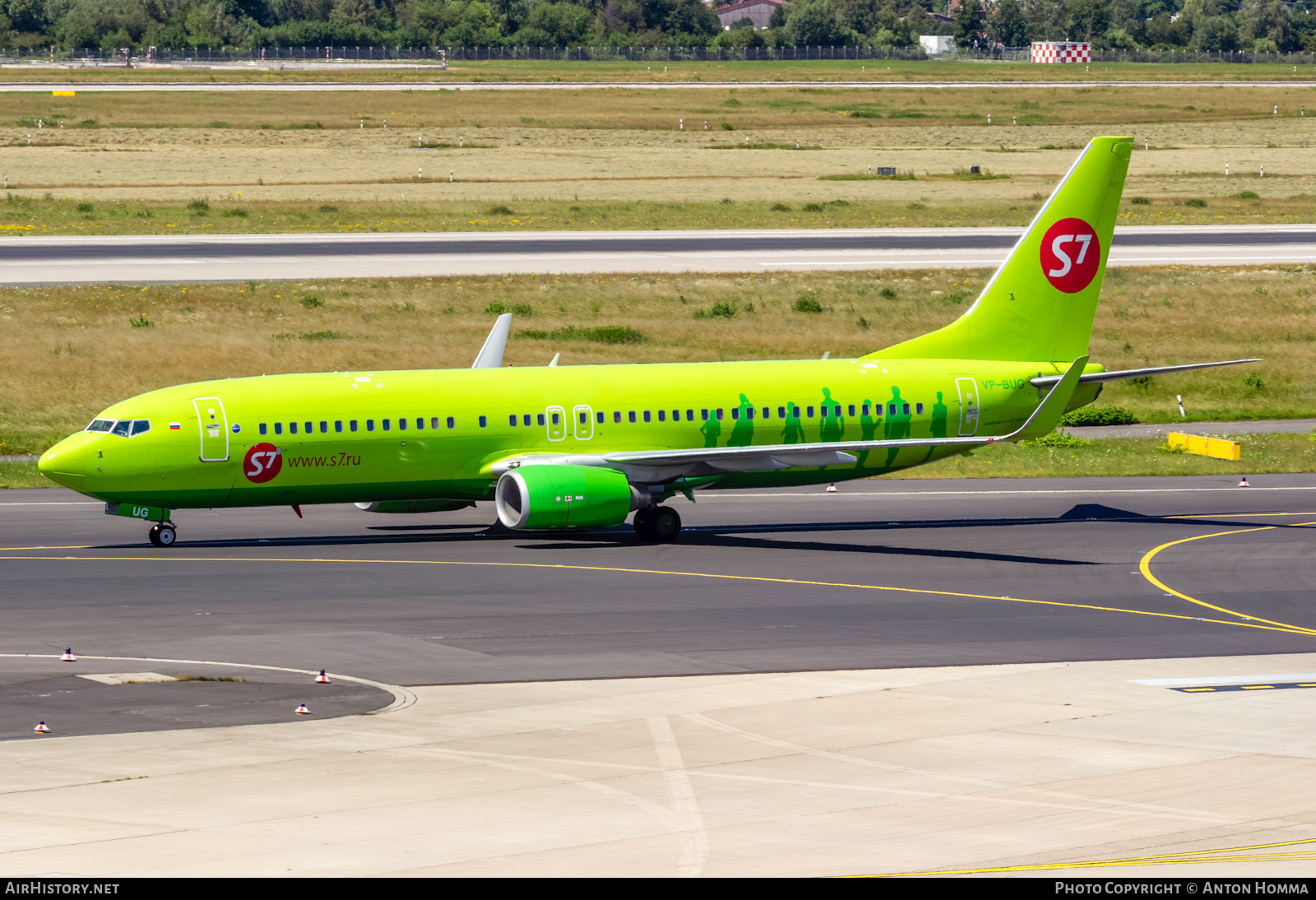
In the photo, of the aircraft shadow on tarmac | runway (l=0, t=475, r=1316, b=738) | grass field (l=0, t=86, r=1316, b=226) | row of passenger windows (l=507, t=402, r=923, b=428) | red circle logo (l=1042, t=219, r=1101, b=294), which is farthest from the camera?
grass field (l=0, t=86, r=1316, b=226)

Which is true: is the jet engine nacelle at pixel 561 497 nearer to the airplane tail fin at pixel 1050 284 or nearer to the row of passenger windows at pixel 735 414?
the row of passenger windows at pixel 735 414

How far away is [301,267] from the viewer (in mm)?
95812

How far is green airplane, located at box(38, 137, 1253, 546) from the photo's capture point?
43.7 metres

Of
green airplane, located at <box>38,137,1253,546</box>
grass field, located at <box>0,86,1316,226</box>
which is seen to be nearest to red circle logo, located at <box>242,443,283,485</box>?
green airplane, located at <box>38,137,1253,546</box>

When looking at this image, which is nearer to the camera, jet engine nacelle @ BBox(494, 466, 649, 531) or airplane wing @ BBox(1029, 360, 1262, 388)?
jet engine nacelle @ BBox(494, 466, 649, 531)

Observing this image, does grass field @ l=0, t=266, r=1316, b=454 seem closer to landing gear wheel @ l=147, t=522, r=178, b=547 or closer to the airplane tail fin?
landing gear wheel @ l=147, t=522, r=178, b=547

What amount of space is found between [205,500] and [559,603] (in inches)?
443

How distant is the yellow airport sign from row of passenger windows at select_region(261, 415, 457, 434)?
2958 cm

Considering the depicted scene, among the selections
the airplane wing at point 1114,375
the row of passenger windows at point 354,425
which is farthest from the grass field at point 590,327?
the airplane wing at point 1114,375

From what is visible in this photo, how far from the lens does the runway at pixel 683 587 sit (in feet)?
108

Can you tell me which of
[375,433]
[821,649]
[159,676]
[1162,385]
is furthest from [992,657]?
[1162,385]

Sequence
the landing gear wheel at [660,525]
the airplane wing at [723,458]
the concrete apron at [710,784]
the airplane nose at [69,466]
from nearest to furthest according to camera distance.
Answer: the concrete apron at [710,784] → the airplane nose at [69,466] → the airplane wing at [723,458] → the landing gear wheel at [660,525]

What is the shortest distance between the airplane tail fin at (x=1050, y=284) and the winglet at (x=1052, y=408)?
2.97 metres

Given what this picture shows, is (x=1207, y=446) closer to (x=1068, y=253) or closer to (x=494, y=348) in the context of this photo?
(x=1068, y=253)
